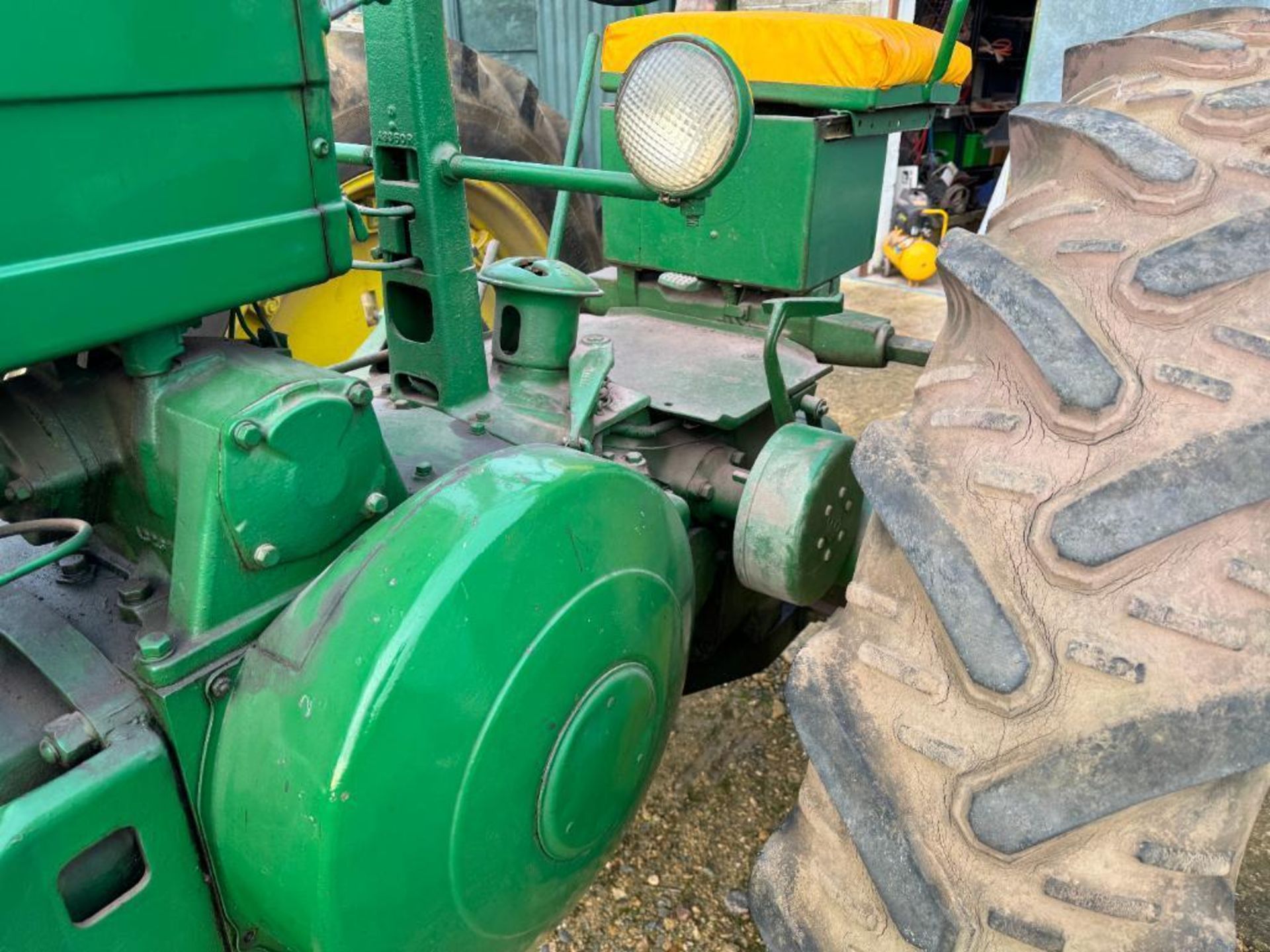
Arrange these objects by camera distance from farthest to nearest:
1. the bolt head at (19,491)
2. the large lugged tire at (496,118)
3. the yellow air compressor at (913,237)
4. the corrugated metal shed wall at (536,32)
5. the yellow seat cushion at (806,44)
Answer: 1. the yellow air compressor at (913,237)
2. the corrugated metal shed wall at (536,32)
3. the large lugged tire at (496,118)
4. the yellow seat cushion at (806,44)
5. the bolt head at (19,491)

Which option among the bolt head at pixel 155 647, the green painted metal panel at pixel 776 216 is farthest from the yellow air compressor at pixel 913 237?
the bolt head at pixel 155 647

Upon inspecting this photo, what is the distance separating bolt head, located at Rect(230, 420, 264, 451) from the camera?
93cm

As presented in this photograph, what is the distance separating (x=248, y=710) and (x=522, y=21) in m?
4.99

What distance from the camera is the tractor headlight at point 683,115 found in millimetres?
1074

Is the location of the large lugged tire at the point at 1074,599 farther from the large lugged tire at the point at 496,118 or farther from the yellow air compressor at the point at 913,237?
the yellow air compressor at the point at 913,237

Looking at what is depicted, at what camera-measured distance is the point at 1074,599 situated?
37.1 inches

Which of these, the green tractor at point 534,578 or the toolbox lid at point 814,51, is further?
the toolbox lid at point 814,51

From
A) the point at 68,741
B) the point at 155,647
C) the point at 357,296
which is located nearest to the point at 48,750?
the point at 68,741

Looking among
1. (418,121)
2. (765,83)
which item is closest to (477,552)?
(418,121)

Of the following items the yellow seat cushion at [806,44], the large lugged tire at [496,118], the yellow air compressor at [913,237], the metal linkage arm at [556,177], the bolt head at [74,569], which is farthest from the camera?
the yellow air compressor at [913,237]

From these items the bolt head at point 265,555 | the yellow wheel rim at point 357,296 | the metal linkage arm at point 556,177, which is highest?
the metal linkage arm at point 556,177

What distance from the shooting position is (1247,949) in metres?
1.59

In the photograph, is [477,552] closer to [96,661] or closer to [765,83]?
[96,661]

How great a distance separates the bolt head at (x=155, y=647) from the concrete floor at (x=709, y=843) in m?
1.00
